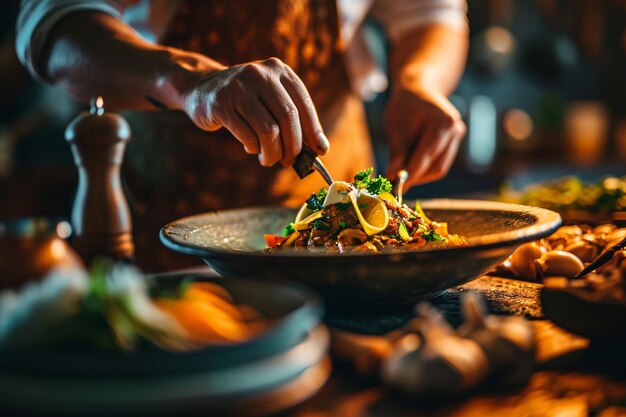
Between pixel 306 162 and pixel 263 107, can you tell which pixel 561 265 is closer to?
pixel 306 162

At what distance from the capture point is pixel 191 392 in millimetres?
598

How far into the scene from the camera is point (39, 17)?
5.59 ft

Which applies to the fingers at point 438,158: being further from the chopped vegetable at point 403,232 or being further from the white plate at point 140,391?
the white plate at point 140,391

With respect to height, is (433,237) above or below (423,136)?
below

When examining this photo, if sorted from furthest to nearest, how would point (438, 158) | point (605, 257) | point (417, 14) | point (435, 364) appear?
point (417, 14) < point (438, 158) < point (605, 257) < point (435, 364)

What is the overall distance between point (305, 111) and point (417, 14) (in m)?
1.41

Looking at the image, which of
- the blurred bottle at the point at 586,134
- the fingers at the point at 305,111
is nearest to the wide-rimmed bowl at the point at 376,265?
the fingers at the point at 305,111

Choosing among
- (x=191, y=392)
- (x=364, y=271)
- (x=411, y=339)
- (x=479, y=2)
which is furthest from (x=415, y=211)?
(x=479, y=2)

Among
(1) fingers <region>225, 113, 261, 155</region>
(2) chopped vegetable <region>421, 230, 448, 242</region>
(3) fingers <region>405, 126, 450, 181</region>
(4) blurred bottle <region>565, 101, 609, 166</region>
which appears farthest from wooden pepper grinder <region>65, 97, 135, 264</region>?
(4) blurred bottle <region>565, 101, 609, 166</region>

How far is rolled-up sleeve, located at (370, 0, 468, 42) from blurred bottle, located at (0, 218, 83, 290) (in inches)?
76.7

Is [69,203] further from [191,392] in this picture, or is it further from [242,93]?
[191,392]

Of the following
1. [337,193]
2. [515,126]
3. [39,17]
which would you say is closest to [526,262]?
[337,193]

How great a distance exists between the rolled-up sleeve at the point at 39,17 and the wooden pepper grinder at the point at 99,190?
46 centimetres

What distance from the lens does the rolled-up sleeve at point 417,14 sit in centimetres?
250
